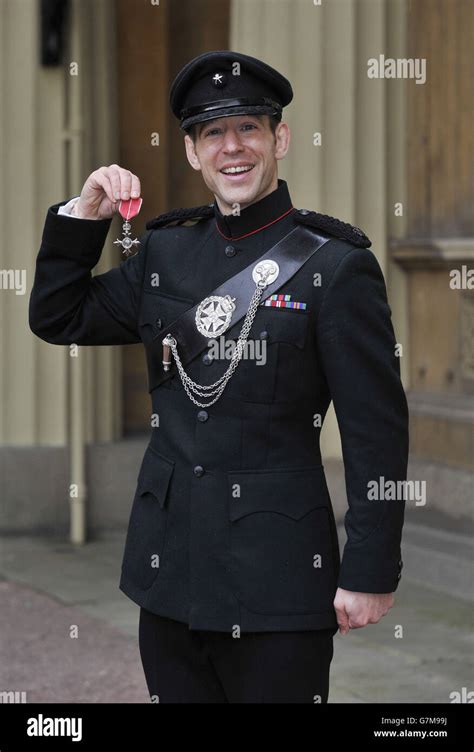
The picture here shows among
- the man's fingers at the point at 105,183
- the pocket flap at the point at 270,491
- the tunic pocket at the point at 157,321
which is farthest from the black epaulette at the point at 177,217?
the pocket flap at the point at 270,491

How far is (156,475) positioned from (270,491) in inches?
11.3

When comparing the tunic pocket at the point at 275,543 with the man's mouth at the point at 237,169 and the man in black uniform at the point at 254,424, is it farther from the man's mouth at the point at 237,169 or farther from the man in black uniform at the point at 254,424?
the man's mouth at the point at 237,169

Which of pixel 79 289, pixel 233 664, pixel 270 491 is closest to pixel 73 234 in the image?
pixel 79 289

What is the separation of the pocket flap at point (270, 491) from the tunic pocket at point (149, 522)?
0.17 m

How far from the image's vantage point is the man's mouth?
3.16m

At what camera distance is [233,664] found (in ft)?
10.4

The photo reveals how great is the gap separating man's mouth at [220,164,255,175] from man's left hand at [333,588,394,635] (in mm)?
936

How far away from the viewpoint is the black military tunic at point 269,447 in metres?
3.12

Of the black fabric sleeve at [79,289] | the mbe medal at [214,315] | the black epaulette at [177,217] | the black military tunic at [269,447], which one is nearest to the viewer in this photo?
the black military tunic at [269,447]

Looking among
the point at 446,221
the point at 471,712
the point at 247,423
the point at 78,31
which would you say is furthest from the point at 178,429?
the point at 78,31

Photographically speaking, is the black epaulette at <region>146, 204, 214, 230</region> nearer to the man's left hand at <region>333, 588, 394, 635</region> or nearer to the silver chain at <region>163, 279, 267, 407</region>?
the silver chain at <region>163, 279, 267, 407</region>

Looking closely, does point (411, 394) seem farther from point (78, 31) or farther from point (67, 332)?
point (67, 332)

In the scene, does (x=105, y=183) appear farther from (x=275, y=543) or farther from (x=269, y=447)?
(x=275, y=543)

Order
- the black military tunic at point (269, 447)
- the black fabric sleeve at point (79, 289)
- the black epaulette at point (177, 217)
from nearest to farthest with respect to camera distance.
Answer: the black military tunic at point (269, 447) < the black fabric sleeve at point (79, 289) < the black epaulette at point (177, 217)
